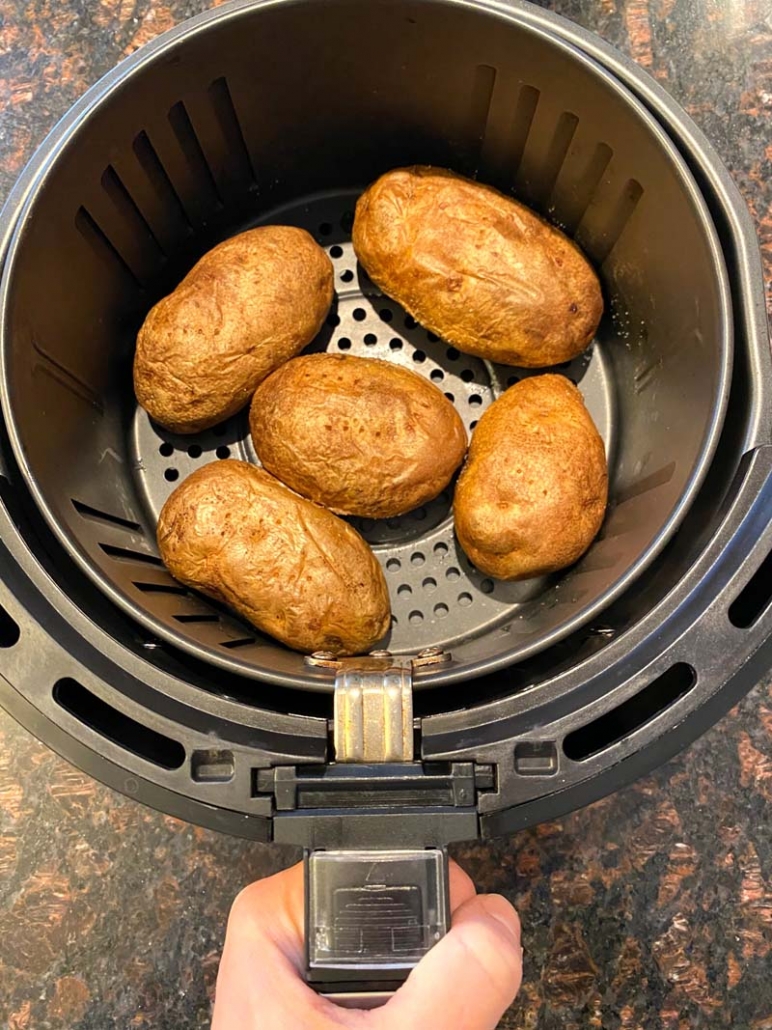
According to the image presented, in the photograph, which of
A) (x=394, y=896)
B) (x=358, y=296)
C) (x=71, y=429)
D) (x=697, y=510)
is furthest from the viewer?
(x=358, y=296)

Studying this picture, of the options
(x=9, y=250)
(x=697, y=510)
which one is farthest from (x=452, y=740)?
(x=9, y=250)

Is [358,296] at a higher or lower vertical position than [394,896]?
higher

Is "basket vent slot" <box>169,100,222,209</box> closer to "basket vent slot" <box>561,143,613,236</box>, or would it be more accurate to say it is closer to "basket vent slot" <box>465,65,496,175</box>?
"basket vent slot" <box>465,65,496,175</box>

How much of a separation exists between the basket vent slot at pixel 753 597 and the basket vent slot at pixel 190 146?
2.17 feet

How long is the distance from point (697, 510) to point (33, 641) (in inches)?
20.2

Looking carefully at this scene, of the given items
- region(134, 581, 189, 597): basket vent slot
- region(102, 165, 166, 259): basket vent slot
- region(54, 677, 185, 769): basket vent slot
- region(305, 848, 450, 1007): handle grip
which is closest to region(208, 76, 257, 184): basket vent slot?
region(102, 165, 166, 259): basket vent slot

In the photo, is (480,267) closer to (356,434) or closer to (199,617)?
(356,434)

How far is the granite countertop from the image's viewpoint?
782mm

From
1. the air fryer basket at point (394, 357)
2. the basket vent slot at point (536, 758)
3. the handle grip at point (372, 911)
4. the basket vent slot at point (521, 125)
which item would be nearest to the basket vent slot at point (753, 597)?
the air fryer basket at point (394, 357)

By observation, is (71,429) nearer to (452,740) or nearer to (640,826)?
(452,740)

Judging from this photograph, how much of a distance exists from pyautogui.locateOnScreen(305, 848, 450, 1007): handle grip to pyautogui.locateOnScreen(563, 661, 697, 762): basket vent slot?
A: 13 centimetres

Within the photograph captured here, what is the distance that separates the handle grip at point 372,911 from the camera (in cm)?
51

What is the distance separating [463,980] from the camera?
51 cm

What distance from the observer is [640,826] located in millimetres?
806
